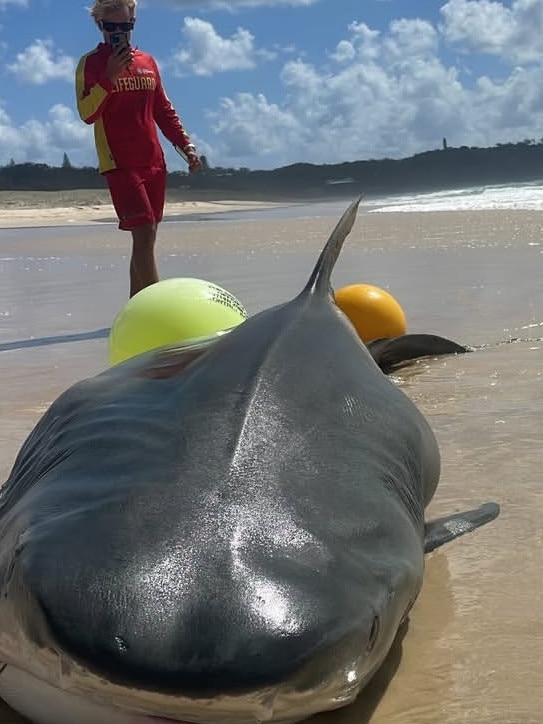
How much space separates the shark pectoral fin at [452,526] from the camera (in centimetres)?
203

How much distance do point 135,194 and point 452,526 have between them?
4.95m

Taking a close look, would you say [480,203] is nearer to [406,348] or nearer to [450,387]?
[406,348]

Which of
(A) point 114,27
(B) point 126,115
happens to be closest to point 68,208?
(B) point 126,115

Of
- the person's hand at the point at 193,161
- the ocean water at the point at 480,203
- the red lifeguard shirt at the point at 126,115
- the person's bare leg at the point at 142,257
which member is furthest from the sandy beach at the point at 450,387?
the ocean water at the point at 480,203

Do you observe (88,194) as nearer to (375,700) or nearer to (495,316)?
(495,316)

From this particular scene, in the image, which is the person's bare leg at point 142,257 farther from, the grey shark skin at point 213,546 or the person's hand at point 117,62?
the grey shark skin at point 213,546

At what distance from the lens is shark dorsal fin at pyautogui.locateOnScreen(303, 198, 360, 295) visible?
271 centimetres

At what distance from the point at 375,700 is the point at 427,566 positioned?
643 millimetres

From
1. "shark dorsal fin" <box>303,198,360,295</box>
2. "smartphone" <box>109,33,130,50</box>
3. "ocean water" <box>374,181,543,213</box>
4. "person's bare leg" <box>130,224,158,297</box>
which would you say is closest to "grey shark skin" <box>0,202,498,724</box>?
"shark dorsal fin" <box>303,198,360,295</box>

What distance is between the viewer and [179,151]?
24.0 feet

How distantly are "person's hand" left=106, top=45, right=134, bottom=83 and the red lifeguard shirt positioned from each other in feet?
0.44

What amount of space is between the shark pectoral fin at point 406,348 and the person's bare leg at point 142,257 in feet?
8.11

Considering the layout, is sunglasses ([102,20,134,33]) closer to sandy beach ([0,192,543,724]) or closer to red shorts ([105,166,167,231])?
red shorts ([105,166,167,231])

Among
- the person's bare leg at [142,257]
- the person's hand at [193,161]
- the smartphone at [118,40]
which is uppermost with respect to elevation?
the smartphone at [118,40]
